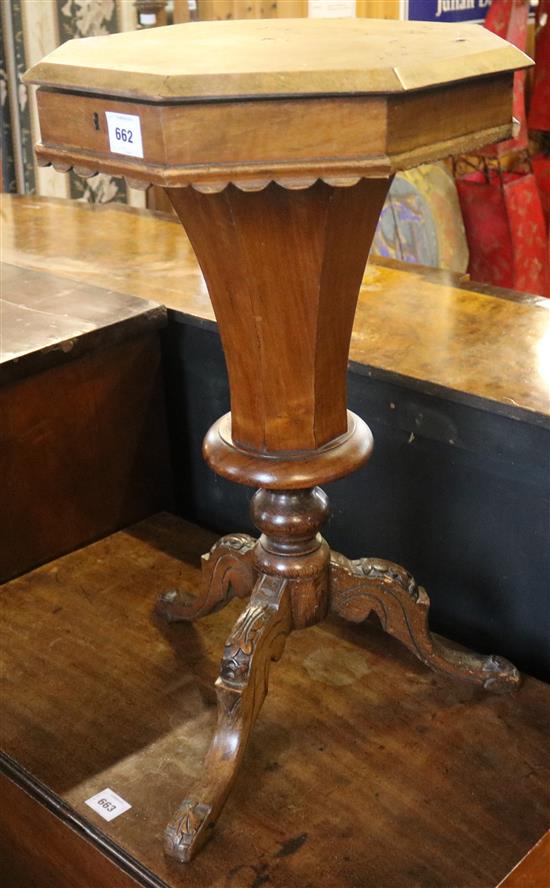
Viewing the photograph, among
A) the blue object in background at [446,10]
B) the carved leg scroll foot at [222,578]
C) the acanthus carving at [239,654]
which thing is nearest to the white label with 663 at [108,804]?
the acanthus carving at [239,654]

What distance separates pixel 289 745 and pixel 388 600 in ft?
0.74

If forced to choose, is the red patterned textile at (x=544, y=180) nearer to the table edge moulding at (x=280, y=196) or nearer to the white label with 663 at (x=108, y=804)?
the table edge moulding at (x=280, y=196)

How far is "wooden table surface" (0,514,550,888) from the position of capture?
1.18m

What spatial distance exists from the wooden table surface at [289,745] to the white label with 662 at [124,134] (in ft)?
2.50

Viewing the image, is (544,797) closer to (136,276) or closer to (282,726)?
(282,726)

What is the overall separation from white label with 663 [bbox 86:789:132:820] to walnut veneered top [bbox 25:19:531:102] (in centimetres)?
81

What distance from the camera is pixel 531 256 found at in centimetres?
336

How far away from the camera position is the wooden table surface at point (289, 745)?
1185mm

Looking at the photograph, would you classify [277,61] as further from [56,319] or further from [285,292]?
[56,319]

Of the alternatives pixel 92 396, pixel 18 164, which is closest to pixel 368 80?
pixel 92 396

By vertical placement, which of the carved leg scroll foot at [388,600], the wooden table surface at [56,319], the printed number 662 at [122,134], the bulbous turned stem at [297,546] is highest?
the printed number 662 at [122,134]

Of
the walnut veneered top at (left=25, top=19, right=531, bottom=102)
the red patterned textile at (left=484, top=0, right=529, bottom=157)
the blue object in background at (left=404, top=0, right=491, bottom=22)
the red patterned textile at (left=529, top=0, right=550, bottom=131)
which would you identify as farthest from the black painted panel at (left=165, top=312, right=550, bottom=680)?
the red patterned textile at (left=529, top=0, right=550, bottom=131)

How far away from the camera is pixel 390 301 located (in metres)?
1.80

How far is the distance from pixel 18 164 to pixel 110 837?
→ 2.42 metres
